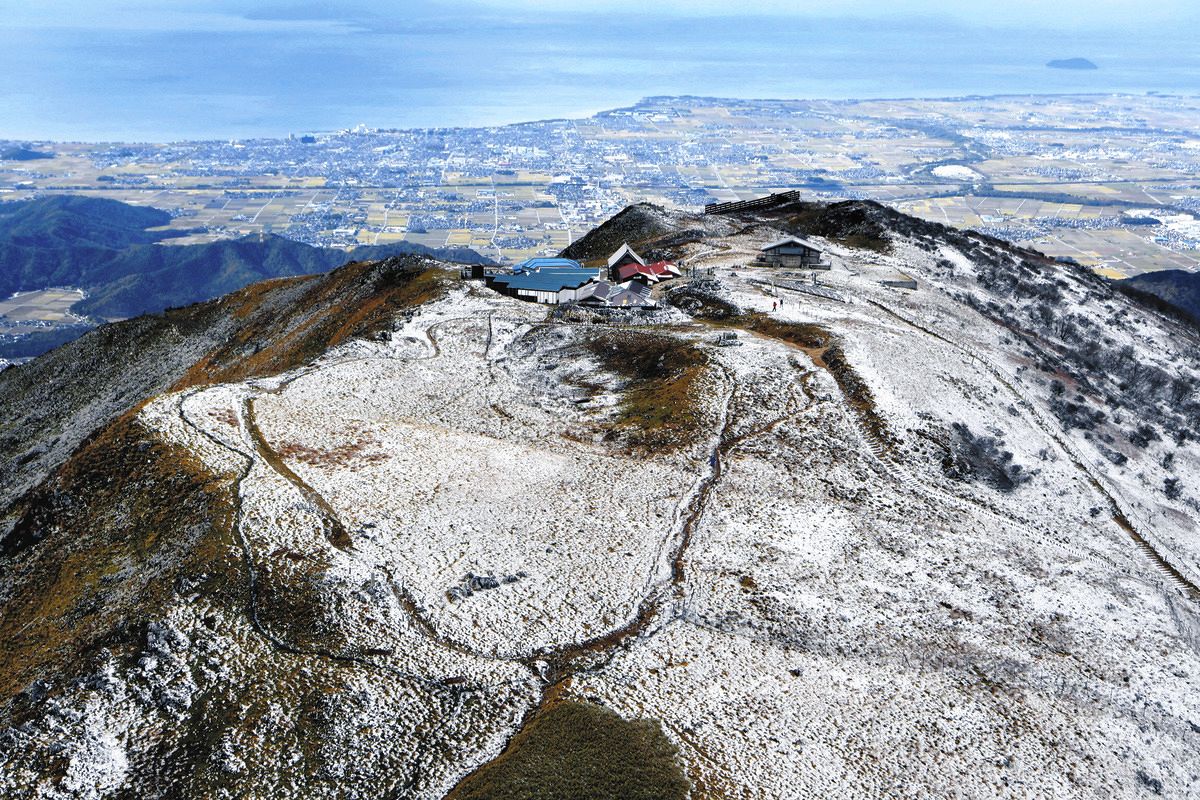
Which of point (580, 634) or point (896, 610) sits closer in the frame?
point (580, 634)

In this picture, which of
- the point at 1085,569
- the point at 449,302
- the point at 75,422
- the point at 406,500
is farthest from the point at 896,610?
the point at 75,422

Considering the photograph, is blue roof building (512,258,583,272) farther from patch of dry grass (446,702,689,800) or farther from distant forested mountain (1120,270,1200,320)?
distant forested mountain (1120,270,1200,320)

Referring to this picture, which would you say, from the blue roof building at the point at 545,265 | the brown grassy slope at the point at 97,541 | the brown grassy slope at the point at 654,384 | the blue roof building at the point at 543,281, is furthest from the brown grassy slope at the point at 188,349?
the brown grassy slope at the point at 654,384

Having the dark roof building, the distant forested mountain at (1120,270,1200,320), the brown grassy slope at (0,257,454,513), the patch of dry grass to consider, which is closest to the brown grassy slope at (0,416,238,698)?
the patch of dry grass

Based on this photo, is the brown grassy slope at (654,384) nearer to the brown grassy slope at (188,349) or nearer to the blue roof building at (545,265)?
the blue roof building at (545,265)

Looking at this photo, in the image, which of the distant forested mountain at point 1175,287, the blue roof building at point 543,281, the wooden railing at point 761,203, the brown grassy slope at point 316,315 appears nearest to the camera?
the brown grassy slope at point 316,315

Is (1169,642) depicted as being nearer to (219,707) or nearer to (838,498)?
(838,498)
